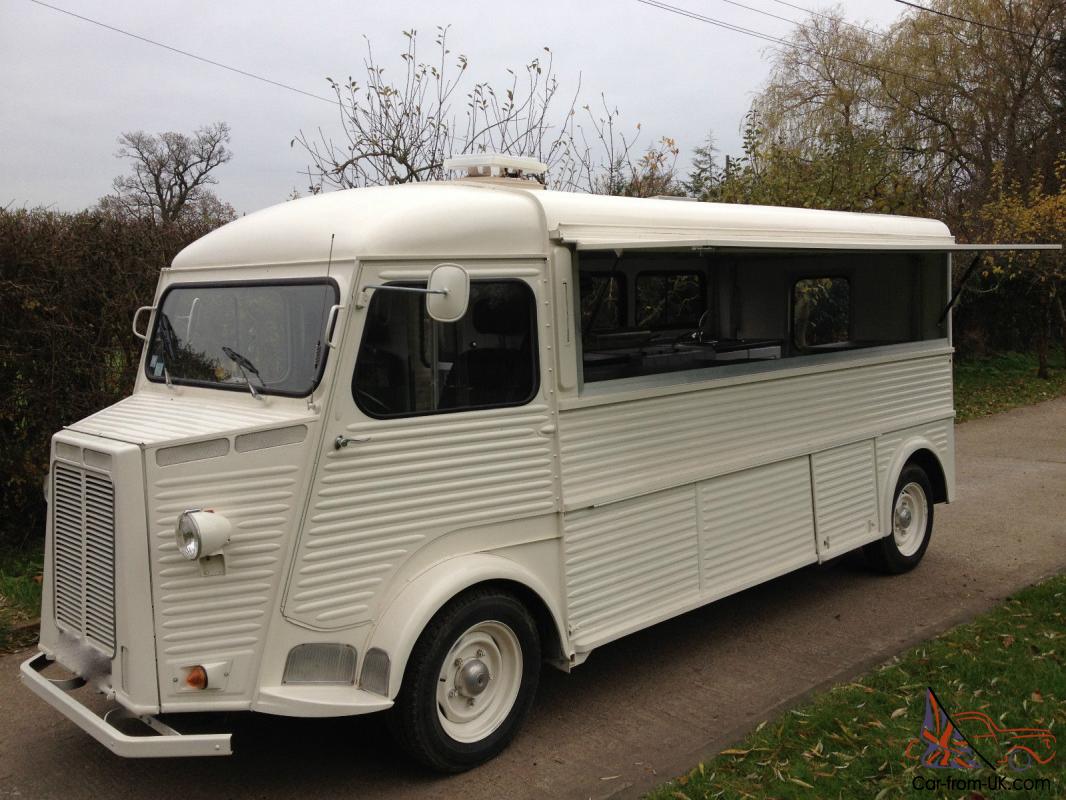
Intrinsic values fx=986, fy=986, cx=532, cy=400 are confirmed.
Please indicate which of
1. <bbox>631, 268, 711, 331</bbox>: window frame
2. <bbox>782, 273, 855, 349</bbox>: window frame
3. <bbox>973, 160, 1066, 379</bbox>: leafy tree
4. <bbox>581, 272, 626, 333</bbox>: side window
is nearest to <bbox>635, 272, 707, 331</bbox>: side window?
<bbox>631, 268, 711, 331</bbox>: window frame

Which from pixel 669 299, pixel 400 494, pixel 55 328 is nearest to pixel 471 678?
pixel 400 494

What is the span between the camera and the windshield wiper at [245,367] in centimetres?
415

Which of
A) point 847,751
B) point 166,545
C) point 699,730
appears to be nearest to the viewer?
point 166,545

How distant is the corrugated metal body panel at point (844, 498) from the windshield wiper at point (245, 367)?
3468mm

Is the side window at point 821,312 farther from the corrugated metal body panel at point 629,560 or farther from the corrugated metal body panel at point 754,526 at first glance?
the corrugated metal body panel at point 629,560

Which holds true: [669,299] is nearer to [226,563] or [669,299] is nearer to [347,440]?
[347,440]

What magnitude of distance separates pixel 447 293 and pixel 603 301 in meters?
2.39

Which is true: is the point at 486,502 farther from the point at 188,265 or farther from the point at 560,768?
the point at 188,265

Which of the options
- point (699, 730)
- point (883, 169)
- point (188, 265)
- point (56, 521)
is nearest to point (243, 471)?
point (56, 521)

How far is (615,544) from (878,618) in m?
2.27

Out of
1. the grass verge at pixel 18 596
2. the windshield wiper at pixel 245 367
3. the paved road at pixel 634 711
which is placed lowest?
the paved road at pixel 634 711

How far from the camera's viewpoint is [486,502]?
4.31 metres

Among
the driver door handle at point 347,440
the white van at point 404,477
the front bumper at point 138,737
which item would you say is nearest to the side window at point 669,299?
the white van at point 404,477

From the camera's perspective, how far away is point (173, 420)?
4.05m
